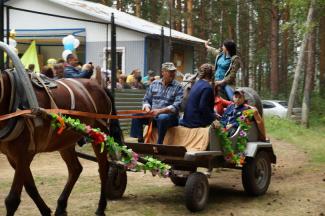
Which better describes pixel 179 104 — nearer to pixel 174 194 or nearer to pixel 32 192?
pixel 174 194

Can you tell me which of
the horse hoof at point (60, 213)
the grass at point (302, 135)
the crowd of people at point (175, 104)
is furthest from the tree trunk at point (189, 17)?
the horse hoof at point (60, 213)

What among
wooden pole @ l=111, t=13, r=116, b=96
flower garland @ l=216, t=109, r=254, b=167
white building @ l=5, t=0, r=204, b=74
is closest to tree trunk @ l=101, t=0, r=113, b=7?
white building @ l=5, t=0, r=204, b=74

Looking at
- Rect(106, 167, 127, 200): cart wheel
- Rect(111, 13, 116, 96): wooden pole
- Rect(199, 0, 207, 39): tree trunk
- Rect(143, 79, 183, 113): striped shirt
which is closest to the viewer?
Rect(143, 79, 183, 113): striped shirt

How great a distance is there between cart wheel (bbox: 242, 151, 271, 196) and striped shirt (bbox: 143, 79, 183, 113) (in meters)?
1.51

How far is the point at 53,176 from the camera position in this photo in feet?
31.8

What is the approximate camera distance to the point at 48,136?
6355 millimetres

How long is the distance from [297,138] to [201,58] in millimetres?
21496

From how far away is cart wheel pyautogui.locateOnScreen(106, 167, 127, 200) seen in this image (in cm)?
789

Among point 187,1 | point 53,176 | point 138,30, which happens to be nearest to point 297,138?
point 138,30

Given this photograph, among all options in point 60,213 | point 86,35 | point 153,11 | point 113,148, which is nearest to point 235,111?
point 113,148

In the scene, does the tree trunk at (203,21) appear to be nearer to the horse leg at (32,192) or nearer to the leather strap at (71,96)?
the leather strap at (71,96)

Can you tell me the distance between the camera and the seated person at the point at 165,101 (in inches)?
301

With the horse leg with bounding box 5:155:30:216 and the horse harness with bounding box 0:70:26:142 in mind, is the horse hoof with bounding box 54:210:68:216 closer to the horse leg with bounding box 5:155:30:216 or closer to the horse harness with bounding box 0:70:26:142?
the horse leg with bounding box 5:155:30:216

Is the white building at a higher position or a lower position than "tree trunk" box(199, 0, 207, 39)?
lower
